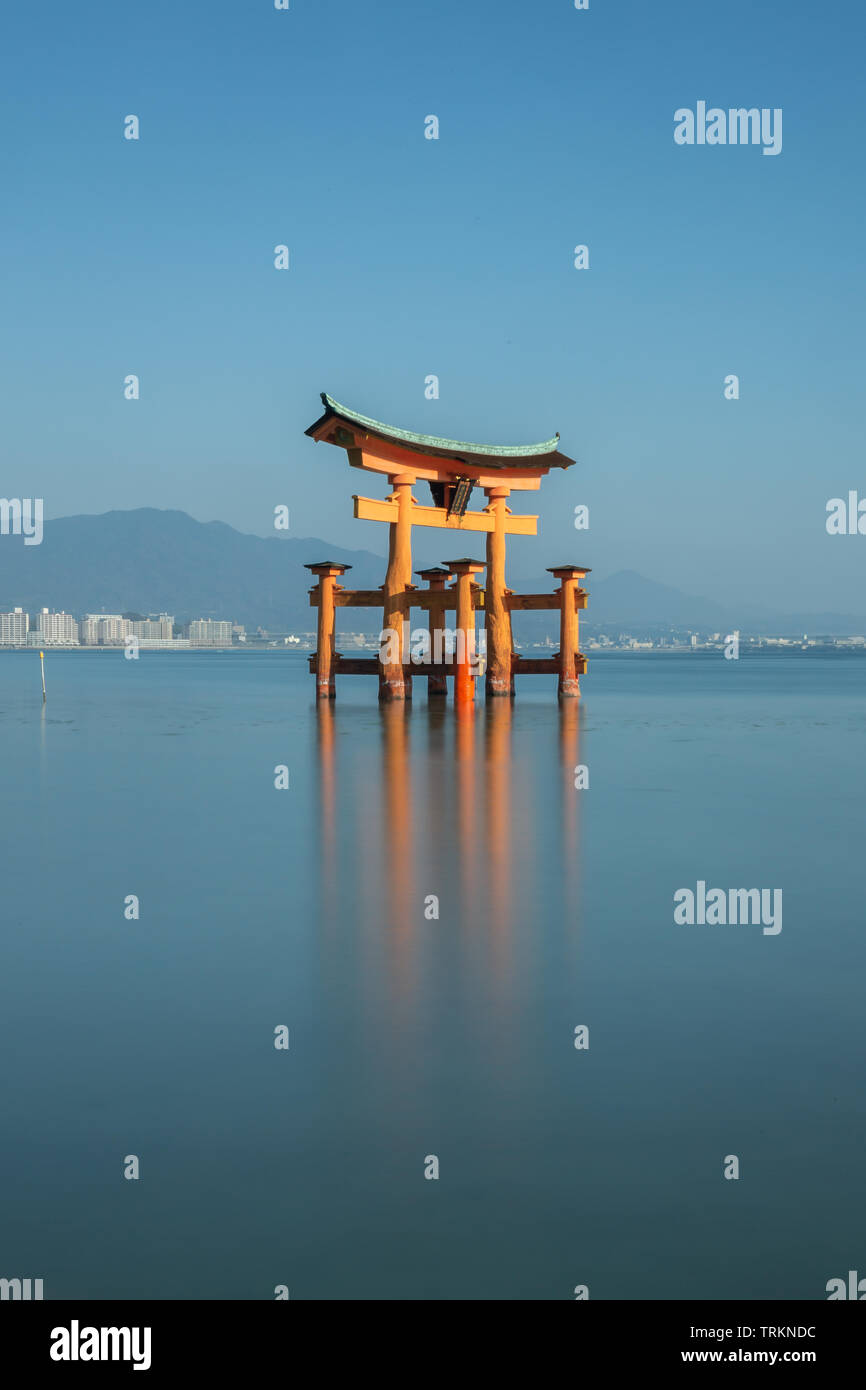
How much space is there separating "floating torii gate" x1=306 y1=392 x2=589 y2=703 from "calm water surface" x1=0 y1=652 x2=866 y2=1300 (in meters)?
19.3

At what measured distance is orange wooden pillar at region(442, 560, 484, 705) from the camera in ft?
115

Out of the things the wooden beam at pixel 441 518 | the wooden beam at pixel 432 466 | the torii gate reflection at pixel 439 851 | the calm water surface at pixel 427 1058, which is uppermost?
the wooden beam at pixel 432 466

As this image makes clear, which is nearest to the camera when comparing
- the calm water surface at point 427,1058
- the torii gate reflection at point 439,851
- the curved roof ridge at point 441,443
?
the calm water surface at point 427,1058

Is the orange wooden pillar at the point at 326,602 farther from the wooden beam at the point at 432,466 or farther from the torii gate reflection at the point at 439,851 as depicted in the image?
the torii gate reflection at the point at 439,851

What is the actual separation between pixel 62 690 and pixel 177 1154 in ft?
194

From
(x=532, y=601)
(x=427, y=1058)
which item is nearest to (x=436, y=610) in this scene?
(x=532, y=601)

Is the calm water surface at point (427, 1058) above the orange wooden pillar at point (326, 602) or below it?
below

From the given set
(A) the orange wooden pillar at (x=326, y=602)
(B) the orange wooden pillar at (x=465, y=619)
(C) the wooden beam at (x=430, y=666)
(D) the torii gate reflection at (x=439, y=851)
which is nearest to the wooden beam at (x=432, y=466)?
(B) the orange wooden pillar at (x=465, y=619)

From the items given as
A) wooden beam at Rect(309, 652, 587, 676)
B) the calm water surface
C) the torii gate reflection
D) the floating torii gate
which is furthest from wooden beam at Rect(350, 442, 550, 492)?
the calm water surface

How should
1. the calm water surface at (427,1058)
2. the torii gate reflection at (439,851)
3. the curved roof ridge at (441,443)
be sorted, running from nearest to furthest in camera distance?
the calm water surface at (427,1058) → the torii gate reflection at (439,851) → the curved roof ridge at (441,443)

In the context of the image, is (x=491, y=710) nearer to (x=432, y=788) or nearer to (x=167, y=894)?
(x=432, y=788)

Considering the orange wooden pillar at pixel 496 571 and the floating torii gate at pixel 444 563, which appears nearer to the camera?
the floating torii gate at pixel 444 563

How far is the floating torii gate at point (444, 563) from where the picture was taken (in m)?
32.4

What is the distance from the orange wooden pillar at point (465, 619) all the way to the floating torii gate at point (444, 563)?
0.03m
